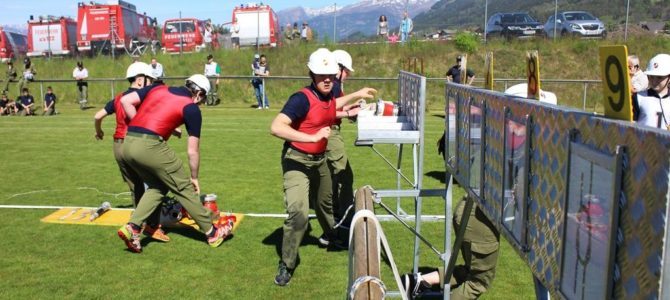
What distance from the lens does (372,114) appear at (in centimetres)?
724

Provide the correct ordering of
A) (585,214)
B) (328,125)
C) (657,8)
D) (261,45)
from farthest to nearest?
(657,8)
(261,45)
(328,125)
(585,214)

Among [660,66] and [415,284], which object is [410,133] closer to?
[415,284]

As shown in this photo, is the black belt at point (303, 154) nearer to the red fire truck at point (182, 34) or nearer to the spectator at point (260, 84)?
the spectator at point (260, 84)

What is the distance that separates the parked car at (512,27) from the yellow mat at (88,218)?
953 inches

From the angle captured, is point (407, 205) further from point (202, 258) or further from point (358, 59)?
point (358, 59)

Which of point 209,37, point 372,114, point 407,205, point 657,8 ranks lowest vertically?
point 407,205

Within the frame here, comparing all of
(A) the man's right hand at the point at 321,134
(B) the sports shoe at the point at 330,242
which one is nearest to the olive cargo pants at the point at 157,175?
(B) the sports shoe at the point at 330,242

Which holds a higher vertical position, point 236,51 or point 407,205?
point 236,51

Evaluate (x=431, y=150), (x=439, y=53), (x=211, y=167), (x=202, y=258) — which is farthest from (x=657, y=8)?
(x=202, y=258)

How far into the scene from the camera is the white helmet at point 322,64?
5184mm

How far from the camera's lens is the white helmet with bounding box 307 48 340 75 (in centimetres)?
518

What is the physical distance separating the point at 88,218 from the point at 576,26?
26558 millimetres

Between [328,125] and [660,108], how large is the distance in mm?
3357

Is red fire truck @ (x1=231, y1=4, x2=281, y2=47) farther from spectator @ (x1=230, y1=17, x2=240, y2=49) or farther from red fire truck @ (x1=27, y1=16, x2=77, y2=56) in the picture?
red fire truck @ (x1=27, y1=16, x2=77, y2=56)
